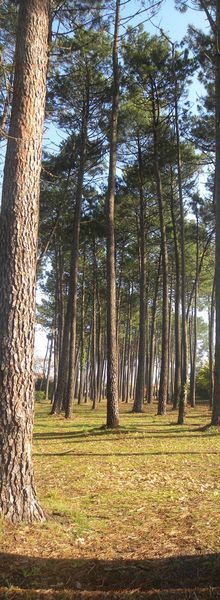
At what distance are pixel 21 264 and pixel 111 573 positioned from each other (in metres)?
2.77

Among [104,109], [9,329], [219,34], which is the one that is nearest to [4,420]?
[9,329]

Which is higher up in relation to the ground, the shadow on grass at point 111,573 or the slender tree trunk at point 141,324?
the slender tree trunk at point 141,324

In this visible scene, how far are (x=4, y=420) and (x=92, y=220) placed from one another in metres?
18.7

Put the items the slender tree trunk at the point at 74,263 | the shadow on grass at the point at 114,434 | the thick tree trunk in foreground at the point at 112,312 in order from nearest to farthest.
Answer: the shadow on grass at the point at 114,434
the thick tree trunk in foreground at the point at 112,312
the slender tree trunk at the point at 74,263

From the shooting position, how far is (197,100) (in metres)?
18.4

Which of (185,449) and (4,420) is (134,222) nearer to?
(185,449)

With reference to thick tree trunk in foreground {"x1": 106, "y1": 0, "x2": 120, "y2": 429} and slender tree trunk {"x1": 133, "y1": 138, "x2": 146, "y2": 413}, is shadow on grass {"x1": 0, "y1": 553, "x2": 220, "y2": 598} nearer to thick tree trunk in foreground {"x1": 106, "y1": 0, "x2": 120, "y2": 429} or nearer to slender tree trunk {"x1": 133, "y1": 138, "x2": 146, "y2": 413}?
thick tree trunk in foreground {"x1": 106, "y1": 0, "x2": 120, "y2": 429}

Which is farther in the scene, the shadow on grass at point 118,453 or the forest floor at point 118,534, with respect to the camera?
the shadow on grass at point 118,453

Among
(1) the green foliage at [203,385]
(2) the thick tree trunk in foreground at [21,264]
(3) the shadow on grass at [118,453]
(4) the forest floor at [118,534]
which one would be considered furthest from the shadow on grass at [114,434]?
(1) the green foliage at [203,385]

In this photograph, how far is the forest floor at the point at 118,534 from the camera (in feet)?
12.2

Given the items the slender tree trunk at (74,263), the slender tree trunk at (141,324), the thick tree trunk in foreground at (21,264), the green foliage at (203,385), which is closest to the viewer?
the thick tree trunk in foreground at (21,264)

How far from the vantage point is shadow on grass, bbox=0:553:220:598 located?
146 inches

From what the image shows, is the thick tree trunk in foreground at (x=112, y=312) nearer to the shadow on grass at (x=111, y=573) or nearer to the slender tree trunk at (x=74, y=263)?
the slender tree trunk at (x=74, y=263)

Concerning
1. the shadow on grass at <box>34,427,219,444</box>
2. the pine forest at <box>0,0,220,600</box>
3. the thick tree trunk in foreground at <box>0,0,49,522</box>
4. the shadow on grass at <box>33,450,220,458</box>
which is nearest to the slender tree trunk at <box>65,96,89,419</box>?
the pine forest at <box>0,0,220,600</box>
